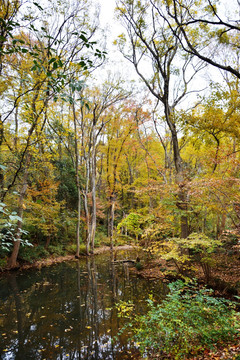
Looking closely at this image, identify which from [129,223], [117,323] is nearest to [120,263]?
[129,223]

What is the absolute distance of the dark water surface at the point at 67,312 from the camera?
3.81m

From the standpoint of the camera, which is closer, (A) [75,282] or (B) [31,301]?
(B) [31,301]

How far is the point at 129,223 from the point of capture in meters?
10.0

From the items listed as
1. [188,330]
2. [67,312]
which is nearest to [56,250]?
[67,312]

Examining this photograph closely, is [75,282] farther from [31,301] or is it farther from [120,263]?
[120,263]

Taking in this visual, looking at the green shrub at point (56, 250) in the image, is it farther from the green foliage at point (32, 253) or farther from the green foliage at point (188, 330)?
the green foliage at point (188, 330)

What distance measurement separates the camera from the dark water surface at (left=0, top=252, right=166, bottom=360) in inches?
150

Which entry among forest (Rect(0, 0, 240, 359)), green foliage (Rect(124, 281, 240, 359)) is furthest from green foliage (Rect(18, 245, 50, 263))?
green foliage (Rect(124, 281, 240, 359))

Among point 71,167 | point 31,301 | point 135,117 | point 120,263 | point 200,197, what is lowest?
point 120,263

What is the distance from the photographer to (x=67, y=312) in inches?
212

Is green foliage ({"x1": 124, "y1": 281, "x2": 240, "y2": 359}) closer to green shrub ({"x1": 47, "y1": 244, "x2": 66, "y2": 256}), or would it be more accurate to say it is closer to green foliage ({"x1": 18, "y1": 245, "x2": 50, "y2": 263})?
green foliage ({"x1": 18, "y1": 245, "x2": 50, "y2": 263})

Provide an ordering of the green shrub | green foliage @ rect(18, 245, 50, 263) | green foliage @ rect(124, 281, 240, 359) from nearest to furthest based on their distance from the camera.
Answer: green foliage @ rect(124, 281, 240, 359)
green foliage @ rect(18, 245, 50, 263)
the green shrub

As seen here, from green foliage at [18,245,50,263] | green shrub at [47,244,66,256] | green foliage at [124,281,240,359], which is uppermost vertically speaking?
green foliage at [124,281,240,359]

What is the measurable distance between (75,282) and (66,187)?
8336mm
